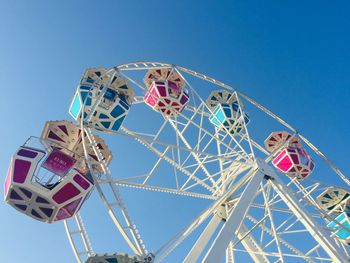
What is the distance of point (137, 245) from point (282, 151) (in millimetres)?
8688

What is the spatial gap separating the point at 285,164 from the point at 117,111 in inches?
267

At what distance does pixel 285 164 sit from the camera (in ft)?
46.9

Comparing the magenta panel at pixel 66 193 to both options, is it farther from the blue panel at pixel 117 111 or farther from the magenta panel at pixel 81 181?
the blue panel at pixel 117 111

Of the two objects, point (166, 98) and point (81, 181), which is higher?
point (166, 98)

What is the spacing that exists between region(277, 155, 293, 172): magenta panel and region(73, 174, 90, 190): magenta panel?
8163 mm

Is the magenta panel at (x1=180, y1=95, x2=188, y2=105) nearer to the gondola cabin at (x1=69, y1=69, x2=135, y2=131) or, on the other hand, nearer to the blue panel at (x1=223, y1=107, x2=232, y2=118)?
the blue panel at (x1=223, y1=107, x2=232, y2=118)

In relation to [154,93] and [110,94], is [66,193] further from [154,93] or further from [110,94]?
[154,93]

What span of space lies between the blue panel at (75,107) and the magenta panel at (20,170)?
2679 millimetres

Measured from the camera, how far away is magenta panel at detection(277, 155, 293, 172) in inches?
555

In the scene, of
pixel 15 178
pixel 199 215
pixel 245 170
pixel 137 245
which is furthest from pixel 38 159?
pixel 245 170

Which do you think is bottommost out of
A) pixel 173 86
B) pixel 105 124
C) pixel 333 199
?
pixel 333 199

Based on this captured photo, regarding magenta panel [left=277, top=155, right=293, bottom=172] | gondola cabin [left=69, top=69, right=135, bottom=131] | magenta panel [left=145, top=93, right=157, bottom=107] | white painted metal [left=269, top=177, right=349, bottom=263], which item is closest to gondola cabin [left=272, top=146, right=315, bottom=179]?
magenta panel [left=277, top=155, right=293, bottom=172]

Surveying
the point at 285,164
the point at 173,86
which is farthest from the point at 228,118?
the point at 285,164

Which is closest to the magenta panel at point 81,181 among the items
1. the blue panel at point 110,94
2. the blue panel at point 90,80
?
the blue panel at point 110,94
